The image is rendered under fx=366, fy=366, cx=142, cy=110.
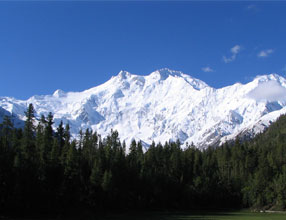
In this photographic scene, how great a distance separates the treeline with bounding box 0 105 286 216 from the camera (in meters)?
91.6

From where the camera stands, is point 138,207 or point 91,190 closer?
point 91,190

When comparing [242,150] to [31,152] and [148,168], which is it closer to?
[148,168]

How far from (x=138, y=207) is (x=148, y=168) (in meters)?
21.3

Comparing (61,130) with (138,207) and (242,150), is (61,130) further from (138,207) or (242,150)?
(242,150)

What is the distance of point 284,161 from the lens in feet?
525

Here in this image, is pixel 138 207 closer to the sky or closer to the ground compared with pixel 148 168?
closer to the ground

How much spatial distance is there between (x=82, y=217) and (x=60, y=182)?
12.7 metres

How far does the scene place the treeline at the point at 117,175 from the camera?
300ft

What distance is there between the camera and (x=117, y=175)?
120375mm

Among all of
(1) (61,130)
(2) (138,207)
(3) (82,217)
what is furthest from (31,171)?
(2) (138,207)

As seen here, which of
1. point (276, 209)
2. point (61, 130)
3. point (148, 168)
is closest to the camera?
point (61, 130)

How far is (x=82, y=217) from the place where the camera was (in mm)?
90875

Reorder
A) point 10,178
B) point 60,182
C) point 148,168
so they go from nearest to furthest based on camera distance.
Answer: point 10,178 → point 60,182 → point 148,168

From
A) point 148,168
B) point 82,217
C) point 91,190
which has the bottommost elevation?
point 82,217
